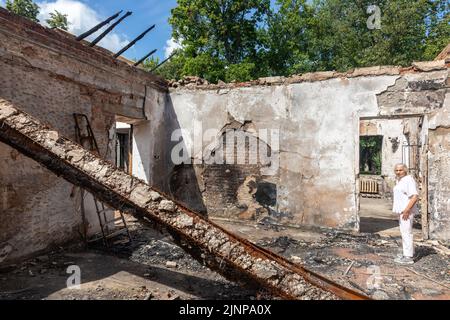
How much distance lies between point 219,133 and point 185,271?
4.01m

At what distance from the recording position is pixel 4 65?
3965mm

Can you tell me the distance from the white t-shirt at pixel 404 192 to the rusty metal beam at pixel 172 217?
2.74 meters

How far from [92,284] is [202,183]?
13.9ft

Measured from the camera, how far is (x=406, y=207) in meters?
4.51

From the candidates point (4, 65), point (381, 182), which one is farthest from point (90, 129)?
point (381, 182)

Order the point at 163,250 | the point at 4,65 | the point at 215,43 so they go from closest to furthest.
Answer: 1. the point at 4,65
2. the point at 163,250
3. the point at 215,43

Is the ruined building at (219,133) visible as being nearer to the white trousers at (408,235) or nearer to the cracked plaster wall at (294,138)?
the cracked plaster wall at (294,138)

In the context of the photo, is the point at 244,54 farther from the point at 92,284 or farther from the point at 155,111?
the point at 92,284

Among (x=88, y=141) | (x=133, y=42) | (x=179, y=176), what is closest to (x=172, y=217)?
(x=88, y=141)

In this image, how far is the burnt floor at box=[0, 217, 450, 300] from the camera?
336 cm

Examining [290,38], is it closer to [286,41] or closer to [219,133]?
[286,41]

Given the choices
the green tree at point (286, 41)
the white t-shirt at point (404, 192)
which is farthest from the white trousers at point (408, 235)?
the green tree at point (286, 41)

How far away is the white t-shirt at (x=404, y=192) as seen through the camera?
4.50m
